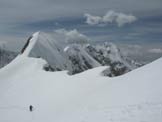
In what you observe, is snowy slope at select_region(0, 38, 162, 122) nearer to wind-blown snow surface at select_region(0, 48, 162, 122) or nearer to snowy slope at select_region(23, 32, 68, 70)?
wind-blown snow surface at select_region(0, 48, 162, 122)

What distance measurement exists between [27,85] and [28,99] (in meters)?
6.89

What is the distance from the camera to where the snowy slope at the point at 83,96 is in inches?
828

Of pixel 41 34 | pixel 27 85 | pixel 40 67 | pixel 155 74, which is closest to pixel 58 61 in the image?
pixel 41 34

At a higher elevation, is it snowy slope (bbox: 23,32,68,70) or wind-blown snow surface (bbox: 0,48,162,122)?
wind-blown snow surface (bbox: 0,48,162,122)

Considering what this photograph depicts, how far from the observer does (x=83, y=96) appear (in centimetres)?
3070

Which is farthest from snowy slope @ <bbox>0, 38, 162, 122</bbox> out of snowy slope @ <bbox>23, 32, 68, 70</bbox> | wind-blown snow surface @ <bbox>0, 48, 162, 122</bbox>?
snowy slope @ <bbox>23, 32, 68, 70</bbox>

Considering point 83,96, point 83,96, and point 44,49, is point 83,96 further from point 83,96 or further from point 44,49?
point 44,49

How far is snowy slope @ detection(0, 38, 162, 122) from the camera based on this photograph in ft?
69.0

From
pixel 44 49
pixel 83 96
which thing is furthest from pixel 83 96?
pixel 44 49

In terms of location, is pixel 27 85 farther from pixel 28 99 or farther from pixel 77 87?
pixel 77 87

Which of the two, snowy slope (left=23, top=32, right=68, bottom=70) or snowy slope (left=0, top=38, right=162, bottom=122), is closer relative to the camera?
snowy slope (left=0, top=38, right=162, bottom=122)

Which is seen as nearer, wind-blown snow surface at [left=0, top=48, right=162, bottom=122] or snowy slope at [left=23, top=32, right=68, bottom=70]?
wind-blown snow surface at [left=0, top=48, right=162, bottom=122]

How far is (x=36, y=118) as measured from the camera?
Result: 31.6 meters

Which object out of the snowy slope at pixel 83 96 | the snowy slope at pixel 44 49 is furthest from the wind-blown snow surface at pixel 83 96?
the snowy slope at pixel 44 49
